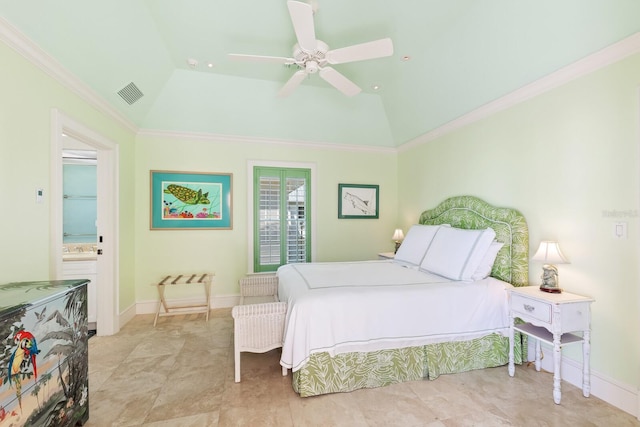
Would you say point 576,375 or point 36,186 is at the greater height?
point 36,186

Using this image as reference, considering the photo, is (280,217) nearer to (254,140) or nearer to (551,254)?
(254,140)

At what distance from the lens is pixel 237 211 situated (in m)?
4.25

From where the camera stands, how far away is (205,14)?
2490 millimetres

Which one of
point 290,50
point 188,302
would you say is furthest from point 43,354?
point 290,50

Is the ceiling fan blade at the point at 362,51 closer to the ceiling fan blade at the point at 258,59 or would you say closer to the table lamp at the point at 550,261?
the ceiling fan blade at the point at 258,59

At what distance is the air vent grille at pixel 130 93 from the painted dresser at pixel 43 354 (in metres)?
2.26

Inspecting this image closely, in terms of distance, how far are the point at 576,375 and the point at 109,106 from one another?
199 inches

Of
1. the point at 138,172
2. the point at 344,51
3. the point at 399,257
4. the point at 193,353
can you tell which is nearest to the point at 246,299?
the point at 193,353

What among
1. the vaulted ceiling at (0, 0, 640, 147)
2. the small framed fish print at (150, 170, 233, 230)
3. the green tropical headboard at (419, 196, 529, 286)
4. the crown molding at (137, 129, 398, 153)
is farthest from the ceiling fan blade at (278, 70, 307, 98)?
the green tropical headboard at (419, 196, 529, 286)

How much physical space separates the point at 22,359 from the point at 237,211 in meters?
3.04

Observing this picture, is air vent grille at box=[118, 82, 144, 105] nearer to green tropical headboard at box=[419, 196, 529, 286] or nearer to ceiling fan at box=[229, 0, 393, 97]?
ceiling fan at box=[229, 0, 393, 97]

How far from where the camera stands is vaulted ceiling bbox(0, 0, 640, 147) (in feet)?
6.69

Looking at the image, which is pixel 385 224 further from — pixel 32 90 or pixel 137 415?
pixel 32 90

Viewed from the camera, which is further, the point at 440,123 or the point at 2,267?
→ the point at 440,123
